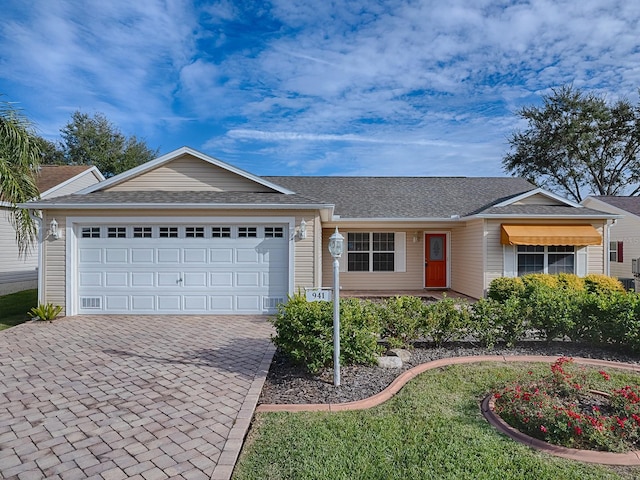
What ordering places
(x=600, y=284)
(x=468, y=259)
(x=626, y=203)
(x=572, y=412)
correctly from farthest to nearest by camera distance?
(x=626, y=203) → (x=468, y=259) → (x=600, y=284) → (x=572, y=412)

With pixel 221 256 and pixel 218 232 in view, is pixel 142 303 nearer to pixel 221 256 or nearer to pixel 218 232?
pixel 221 256

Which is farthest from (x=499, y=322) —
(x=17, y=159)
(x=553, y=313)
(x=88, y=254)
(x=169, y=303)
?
(x=17, y=159)

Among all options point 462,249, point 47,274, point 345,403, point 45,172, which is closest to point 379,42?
point 462,249

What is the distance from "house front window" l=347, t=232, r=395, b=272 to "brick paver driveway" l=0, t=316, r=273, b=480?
7.33m

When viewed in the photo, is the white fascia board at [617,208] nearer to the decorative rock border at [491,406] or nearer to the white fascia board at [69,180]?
the decorative rock border at [491,406]

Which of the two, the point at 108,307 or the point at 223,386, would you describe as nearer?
the point at 223,386

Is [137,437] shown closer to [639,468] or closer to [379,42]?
[639,468]

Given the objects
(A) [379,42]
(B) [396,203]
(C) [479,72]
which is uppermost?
(C) [479,72]

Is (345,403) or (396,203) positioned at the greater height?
(396,203)

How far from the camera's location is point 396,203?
49.1 ft

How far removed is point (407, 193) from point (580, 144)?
971 inches

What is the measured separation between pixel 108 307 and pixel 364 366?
7.62 m

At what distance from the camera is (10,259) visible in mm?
14086

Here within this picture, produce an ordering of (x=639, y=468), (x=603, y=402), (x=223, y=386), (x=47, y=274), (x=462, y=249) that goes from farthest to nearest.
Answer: (x=462, y=249) < (x=47, y=274) < (x=223, y=386) < (x=603, y=402) < (x=639, y=468)
